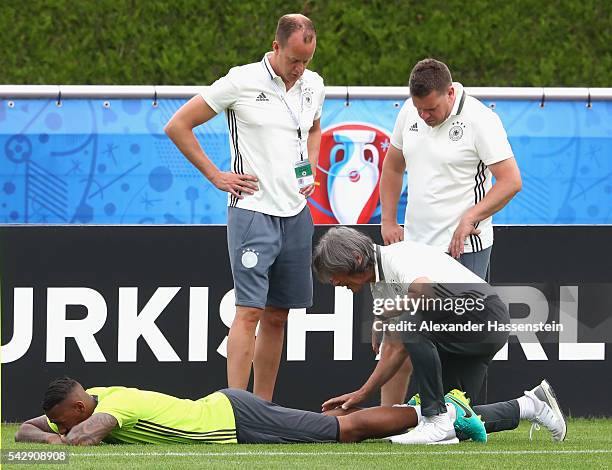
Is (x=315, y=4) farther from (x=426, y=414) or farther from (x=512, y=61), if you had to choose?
(x=426, y=414)

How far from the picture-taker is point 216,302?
26.0 feet

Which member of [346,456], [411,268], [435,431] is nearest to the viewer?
[346,456]

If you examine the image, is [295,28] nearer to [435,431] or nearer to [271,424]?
[271,424]

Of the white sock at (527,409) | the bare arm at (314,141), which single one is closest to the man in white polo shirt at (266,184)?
the bare arm at (314,141)

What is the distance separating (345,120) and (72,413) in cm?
398

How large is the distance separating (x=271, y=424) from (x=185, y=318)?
1.54 m

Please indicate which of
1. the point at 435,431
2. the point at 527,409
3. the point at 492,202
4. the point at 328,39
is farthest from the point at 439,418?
the point at 328,39

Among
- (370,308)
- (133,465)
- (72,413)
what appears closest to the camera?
(133,465)

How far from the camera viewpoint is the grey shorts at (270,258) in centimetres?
708

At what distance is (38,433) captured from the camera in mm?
6559

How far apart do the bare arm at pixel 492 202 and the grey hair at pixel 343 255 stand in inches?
25.6

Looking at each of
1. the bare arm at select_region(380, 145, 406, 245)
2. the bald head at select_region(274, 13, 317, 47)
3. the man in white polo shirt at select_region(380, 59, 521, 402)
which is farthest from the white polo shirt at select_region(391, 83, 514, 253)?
the bald head at select_region(274, 13, 317, 47)

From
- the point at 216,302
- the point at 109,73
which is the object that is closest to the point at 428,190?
the point at 216,302

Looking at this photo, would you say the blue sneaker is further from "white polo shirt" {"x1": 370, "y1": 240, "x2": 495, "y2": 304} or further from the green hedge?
the green hedge
